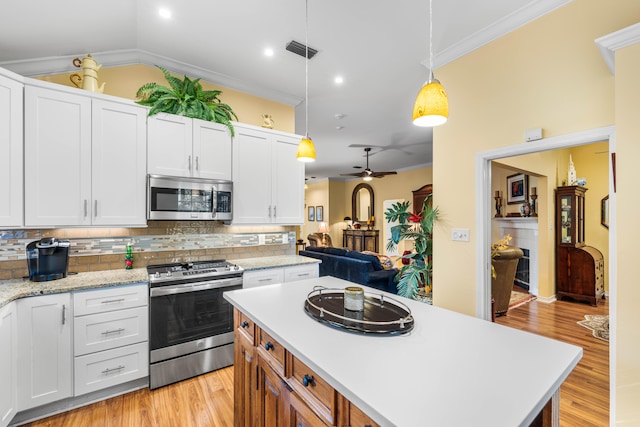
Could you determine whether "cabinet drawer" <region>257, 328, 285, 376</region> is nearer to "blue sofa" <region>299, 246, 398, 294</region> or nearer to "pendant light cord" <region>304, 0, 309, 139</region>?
"pendant light cord" <region>304, 0, 309, 139</region>

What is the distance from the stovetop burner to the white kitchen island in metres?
1.33

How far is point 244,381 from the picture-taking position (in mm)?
1653

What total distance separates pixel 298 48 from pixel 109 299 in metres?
2.70

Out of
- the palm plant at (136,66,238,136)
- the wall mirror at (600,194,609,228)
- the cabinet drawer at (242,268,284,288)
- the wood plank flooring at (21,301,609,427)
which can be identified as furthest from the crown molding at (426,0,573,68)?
the wall mirror at (600,194,609,228)

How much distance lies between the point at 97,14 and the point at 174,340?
267 cm

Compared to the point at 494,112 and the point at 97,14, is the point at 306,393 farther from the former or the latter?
the point at 97,14

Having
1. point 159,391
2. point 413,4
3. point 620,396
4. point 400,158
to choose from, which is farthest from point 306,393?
point 400,158

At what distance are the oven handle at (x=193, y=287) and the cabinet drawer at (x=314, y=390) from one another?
64.6 inches

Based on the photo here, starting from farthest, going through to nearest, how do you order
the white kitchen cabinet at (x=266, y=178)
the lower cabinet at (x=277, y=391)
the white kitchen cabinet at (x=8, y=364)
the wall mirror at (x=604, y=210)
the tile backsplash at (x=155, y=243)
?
the wall mirror at (x=604, y=210)
the white kitchen cabinet at (x=266, y=178)
the tile backsplash at (x=155, y=243)
the white kitchen cabinet at (x=8, y=364)
the lower cabinet at (x=277, y=391)

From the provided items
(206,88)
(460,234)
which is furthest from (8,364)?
(460,234)

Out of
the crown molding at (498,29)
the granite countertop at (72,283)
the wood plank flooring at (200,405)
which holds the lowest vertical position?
the wood plank flooring at (200,405)

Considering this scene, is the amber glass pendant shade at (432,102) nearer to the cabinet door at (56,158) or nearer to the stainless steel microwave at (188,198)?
the stainless steel microwave at (188,198)

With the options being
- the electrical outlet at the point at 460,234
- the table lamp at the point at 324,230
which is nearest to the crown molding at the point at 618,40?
the electrical outlet at the point at 460,234

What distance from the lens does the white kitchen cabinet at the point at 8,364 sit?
1756 millimetres
